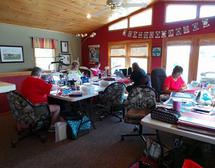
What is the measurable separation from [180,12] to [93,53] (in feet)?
11.8

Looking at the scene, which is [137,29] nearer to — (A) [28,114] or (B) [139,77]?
(B) [139,77]

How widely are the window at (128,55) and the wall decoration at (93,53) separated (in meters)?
0.66

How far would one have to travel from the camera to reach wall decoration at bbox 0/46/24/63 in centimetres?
493

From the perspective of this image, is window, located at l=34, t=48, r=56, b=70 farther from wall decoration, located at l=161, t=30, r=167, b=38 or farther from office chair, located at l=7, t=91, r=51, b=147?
wall decoration, located at l=161, t=30, r=167, b=38

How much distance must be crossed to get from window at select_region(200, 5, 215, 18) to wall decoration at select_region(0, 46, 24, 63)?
5.40 m

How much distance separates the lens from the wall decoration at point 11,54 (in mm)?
4930

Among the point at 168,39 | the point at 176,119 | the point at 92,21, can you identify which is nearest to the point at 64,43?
the point at 92,21

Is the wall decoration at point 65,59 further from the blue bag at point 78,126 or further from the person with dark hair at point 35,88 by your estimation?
the blue bag at point 78,126

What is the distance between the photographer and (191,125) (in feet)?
4.85

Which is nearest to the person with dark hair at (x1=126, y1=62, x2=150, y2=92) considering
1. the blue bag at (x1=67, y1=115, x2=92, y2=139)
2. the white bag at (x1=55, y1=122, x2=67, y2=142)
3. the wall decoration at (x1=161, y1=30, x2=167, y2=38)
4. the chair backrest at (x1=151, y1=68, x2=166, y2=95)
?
the chair backrest at (x1=151, y1=68, x2=166, y2=95)

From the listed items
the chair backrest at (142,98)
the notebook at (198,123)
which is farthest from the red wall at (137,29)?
the notebook at (198,123)

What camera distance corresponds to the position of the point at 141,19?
229 inches

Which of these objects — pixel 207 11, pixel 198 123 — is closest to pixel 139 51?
pixel 207 11

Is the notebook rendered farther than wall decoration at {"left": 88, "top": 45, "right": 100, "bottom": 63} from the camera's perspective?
No
